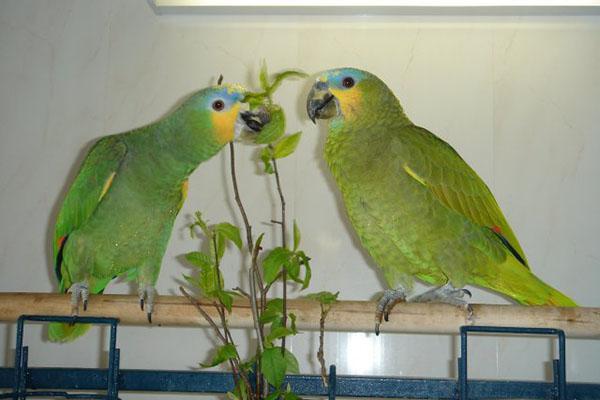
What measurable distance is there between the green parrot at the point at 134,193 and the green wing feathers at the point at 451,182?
1.73ft

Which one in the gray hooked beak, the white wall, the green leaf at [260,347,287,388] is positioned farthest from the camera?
the white wall

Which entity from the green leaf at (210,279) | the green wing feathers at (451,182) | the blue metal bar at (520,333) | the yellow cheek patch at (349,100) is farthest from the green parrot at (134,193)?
the blue metal bar at (520,333)

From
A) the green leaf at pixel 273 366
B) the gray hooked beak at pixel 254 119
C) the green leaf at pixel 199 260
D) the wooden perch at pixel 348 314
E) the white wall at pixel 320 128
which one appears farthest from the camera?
the white wall at pixel 320 128

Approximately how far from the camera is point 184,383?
1604 mm

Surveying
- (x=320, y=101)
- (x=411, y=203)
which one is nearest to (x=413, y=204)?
(x=411, y=203)

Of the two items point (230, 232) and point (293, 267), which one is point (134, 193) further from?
point (293, 267)

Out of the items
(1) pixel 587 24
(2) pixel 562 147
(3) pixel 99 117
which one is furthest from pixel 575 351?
(3) pixel 99 117

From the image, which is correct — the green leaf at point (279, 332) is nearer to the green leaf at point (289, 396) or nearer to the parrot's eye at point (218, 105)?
the green leaf at point (289, 396)

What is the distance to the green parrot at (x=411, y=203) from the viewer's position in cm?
189

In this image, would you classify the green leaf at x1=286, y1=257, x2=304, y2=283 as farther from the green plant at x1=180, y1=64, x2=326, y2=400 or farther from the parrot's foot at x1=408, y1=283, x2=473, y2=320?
the parrot's foot at x1=408, y1=283, x2=473, y2=320

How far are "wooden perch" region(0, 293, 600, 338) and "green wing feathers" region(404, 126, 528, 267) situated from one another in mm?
266

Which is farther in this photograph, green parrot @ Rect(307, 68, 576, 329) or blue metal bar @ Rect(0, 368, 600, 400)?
green parrot @ Rect(307, 68, 576, 329)

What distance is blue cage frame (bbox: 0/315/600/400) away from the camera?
5.07 ft

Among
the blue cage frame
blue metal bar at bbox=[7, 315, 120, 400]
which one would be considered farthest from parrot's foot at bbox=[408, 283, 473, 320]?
blue metal bar at bbox=[7, 315, 120, 400]
